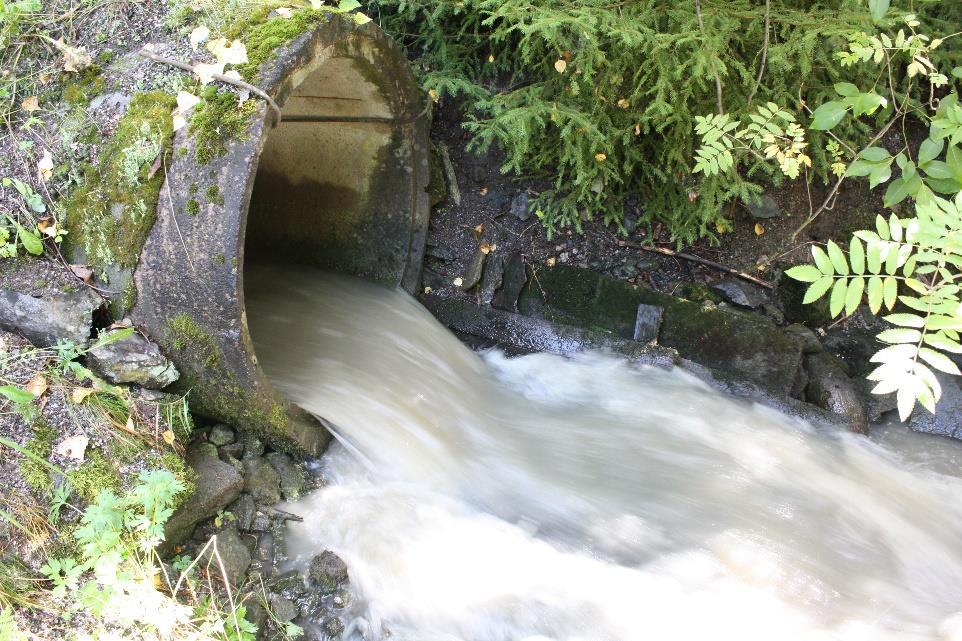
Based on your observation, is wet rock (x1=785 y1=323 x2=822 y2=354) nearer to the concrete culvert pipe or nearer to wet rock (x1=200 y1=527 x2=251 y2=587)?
the concrete culvert pipe

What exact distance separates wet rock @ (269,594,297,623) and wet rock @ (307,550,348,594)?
0.55 feet

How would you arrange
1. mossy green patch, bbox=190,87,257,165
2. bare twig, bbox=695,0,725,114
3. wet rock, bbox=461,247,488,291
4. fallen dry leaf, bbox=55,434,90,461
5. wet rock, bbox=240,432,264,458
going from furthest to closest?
wet rock, bbox=461,247,488,291 → bare twig, bbox=695,0,725,114 → wet rock, bbox=240,432,264,458 → mossy green patch, bbox=190,87,257,165 → fallen dry leaf, bbox=55,434,90,461

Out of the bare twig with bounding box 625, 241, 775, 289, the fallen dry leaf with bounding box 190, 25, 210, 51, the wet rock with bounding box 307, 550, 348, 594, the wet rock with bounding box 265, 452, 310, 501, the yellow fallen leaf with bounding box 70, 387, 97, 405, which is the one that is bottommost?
the wet rock with bounding box 307, 550, 348, 594

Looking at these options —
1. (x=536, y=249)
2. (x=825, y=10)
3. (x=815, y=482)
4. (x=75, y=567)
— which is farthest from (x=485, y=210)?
(x=75, y=567)

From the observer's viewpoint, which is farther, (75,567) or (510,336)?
(510,336)

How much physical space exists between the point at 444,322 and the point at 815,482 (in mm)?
2622

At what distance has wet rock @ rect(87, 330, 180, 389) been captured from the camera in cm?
314

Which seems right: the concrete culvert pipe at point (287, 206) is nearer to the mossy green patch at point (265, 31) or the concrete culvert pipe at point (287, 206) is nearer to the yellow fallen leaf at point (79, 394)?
the mossy green patch at point (265, 31)

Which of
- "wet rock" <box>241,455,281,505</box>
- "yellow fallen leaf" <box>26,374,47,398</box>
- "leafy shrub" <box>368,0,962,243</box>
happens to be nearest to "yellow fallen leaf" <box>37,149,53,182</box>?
"yellow fallen leaf" <box>26,374,47,398</box>

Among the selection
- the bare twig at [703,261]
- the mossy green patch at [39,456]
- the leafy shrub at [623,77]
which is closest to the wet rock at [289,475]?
the mossy green patch at [39,456]

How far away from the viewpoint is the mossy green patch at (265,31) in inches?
125

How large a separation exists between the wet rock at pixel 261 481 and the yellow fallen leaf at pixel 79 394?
836 mm

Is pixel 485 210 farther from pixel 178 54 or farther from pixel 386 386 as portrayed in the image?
pixel 178 54

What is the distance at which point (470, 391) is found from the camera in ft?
15.1
